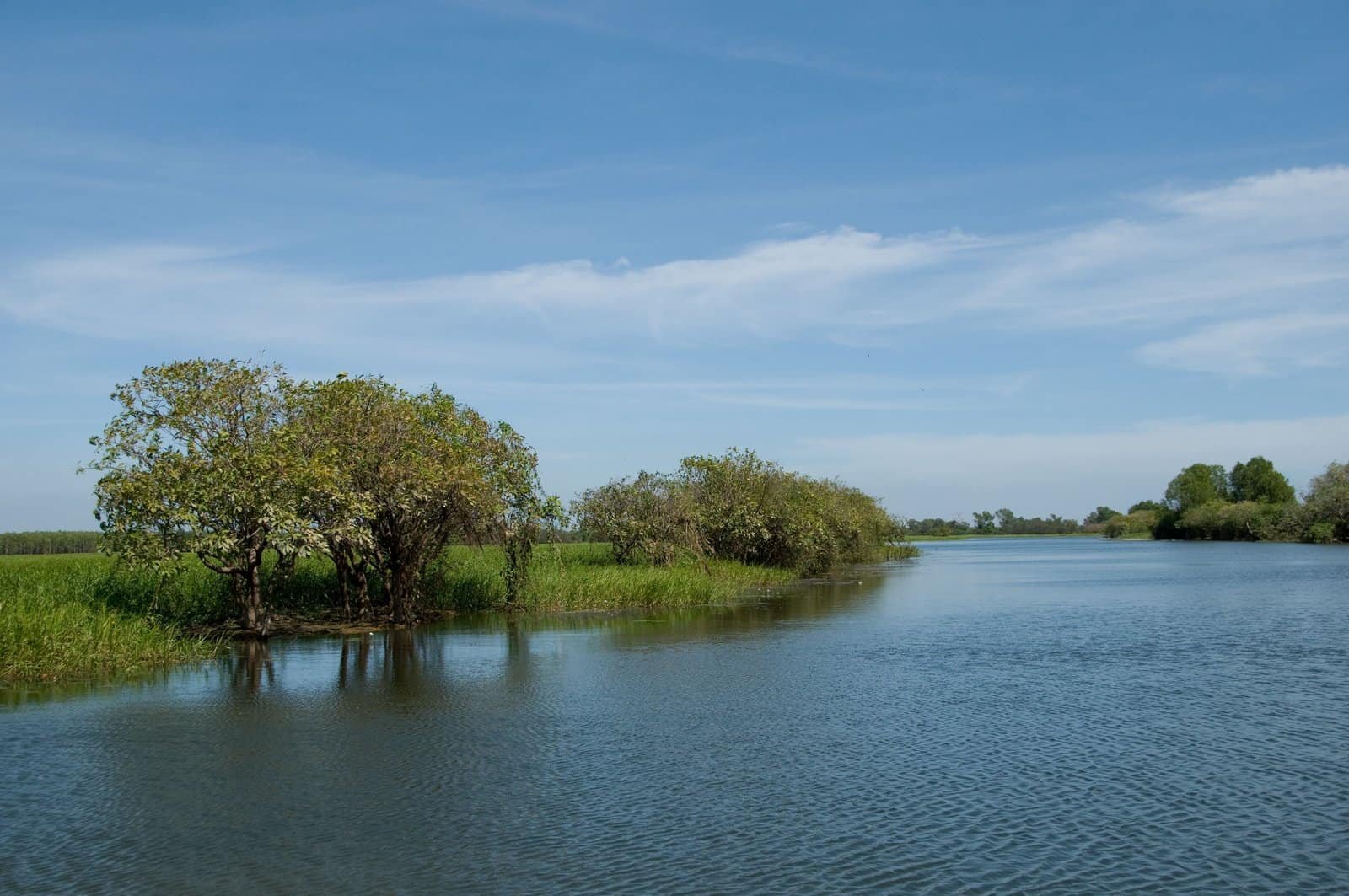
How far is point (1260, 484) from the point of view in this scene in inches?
5502

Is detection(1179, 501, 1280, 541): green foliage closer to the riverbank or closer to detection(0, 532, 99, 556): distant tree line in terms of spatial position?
the riverbank

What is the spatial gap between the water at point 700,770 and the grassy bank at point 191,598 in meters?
1.95

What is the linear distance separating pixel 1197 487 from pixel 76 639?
14692 centimetres

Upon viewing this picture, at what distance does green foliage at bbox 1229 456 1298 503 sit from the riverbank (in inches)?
4331

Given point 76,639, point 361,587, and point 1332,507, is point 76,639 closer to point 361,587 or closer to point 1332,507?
point 361,587

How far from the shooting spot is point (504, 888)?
34.3 ft

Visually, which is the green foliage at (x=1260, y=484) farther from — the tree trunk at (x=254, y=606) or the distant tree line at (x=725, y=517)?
the tree trunk at (x=254, y=606)

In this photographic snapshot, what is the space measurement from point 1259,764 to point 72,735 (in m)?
17.8

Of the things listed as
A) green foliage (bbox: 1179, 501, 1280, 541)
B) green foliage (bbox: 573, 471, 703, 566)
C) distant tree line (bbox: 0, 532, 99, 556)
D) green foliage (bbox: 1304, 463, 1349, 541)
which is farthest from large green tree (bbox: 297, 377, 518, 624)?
green foliage (bbox: 1179, 501, 1280, 541)

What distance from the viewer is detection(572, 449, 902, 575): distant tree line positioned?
49.6 metres

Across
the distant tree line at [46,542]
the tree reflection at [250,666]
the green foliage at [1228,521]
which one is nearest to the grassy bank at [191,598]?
the tree reflection at [250,666]

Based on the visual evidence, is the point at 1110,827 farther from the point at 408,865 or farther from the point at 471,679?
the point at 471,679

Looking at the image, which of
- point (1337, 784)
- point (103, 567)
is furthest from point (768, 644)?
A: point (103, 567)

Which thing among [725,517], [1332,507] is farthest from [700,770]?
[1332,507]
